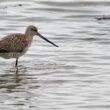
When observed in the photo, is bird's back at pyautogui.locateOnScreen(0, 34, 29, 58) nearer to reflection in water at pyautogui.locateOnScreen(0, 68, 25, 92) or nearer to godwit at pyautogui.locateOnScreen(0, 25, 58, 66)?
godwit at pyautogui.locateOnScreen(0, 25, 58, 66)

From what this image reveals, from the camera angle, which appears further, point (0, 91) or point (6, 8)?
point (6, 8)

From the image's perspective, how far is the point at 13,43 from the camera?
14102 millimetres

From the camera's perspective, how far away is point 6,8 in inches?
800

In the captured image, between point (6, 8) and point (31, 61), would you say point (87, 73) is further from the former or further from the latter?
point (6, 8)

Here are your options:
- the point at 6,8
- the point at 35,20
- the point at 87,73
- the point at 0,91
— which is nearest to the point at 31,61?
the point at 87,73

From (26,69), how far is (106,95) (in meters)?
2.89

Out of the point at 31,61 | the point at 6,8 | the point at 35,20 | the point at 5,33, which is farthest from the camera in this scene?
the point at 6,8

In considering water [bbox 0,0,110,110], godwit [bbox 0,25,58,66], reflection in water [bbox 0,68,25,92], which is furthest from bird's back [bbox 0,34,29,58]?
reflection in water [bbox 0,68,25,92]

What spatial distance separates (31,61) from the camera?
1437 cm

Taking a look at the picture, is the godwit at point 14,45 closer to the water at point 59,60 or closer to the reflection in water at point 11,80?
the water at point 59,60

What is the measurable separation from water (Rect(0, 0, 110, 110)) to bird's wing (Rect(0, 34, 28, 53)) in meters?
0.35

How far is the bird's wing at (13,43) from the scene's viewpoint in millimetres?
Answer: 13877

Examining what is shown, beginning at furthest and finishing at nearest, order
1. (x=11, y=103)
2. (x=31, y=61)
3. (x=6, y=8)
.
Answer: (x=6, y=8) → (x=31, y=61) → (x=11, y=103)

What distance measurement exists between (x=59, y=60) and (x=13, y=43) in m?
1.07
